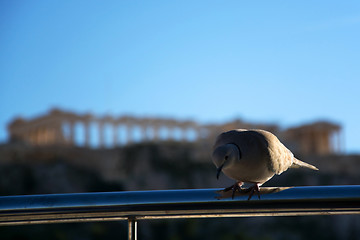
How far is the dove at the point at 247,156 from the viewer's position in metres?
4.04

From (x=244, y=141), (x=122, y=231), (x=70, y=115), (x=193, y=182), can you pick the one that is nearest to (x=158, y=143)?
(x=193, y=182)

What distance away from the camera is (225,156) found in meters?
3.97

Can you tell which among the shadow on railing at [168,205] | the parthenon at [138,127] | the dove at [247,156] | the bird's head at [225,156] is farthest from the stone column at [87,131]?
the shadow on railing at [168,205]

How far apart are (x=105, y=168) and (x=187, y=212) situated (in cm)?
4969

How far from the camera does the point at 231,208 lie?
274 cm

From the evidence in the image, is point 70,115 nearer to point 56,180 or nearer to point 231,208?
point 56,180

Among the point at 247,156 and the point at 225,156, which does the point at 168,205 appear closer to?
the point at 225,156

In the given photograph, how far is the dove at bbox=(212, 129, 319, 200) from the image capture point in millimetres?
4035

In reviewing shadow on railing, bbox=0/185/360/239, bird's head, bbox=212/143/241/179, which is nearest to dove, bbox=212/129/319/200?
bird's head, bbox=212/143/241/179

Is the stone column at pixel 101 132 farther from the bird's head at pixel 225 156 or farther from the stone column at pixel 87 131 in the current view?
the bird's head at pixel 225 156

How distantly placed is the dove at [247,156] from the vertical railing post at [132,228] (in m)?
1.29

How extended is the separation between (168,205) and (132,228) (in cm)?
22

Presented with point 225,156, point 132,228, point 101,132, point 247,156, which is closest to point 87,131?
point 101,132

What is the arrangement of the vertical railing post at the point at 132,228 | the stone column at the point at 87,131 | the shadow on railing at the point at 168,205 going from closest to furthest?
the shadow on railing at the point at 168,205 → the vertical railing post at the point at 132,228 → the stone column at the point at 87,131
